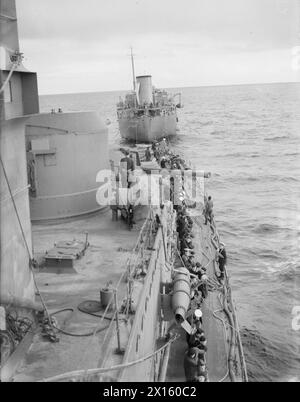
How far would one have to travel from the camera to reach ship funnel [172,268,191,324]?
967cm

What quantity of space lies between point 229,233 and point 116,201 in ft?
50.9

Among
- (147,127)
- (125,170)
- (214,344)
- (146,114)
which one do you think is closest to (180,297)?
(214,344)

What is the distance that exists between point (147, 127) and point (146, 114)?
1885mm

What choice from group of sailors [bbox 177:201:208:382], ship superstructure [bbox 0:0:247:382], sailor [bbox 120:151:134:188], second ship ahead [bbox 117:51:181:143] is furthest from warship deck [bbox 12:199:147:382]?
second ship ahead [bbox 117:51:181:143]

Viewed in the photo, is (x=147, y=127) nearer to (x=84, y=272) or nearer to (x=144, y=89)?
(x=144, y=89)

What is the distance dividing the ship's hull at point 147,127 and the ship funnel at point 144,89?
3.57m

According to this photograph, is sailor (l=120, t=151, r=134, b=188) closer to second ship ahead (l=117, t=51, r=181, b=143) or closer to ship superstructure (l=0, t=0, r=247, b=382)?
ship superstructure (l=0, t=0, r=247, b=382)

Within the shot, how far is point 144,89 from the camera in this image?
70.1 metres

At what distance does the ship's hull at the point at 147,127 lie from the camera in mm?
67375

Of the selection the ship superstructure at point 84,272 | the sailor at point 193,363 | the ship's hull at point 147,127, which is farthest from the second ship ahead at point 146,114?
the sailor at point 193,363

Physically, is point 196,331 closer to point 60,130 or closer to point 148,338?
point 148,338

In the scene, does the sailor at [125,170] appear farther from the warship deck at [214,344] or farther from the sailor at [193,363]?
the sailor at [193,363]

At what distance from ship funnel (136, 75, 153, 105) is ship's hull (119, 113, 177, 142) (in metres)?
3.57
